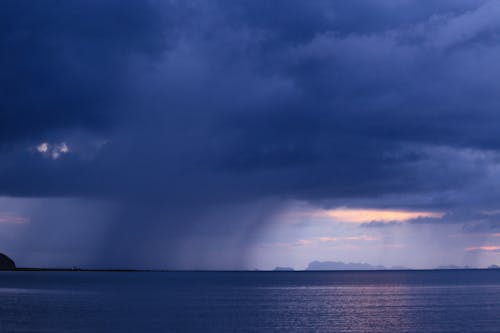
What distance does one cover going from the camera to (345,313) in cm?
9969

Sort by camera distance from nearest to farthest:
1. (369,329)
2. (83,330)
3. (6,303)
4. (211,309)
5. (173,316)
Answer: (83,330) → (369,329) → (173,316) → (211,309) → (6,303)

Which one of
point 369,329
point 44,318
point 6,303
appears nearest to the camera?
point 369,329

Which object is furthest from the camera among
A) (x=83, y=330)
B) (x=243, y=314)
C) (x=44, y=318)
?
(x=243, y=314)

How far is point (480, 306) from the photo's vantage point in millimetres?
109375

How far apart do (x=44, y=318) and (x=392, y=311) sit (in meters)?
56.5

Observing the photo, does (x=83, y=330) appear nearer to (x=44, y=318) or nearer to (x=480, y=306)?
(x=44, y=318)

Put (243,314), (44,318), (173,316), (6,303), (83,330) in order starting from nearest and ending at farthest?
(83,330) < (44,318) < (173,316) < (243,314) < (6,303)

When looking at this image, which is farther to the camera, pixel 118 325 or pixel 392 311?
pixel 392 311

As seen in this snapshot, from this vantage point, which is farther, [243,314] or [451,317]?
[243,314]

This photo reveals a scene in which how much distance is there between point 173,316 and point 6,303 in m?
41.4

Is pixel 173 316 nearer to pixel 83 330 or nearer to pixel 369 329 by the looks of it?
pixel 83 330

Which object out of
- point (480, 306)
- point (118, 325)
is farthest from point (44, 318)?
point (480, 306)

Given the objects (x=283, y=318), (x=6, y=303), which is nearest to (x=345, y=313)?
(x=283, y=318)

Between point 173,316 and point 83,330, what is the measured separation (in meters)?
20.6
